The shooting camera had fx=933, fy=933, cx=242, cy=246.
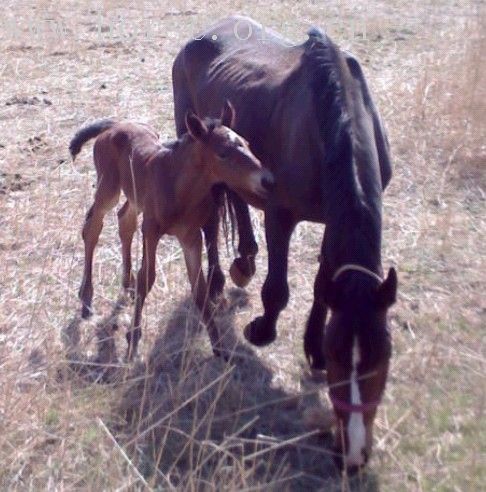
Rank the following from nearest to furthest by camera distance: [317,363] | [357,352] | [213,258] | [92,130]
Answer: [357,352] → [317,363] → [92,130] → [213,258]

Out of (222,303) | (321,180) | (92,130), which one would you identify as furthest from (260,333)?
(92,130)

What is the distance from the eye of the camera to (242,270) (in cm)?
497

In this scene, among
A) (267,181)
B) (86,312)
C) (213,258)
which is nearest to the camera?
(267,181)

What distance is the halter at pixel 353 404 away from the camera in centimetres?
328

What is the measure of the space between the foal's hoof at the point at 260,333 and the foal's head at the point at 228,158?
65 centimetres

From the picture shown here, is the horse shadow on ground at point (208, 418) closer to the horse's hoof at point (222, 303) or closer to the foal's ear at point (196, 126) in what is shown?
the horse's hoof at point (222, 303)

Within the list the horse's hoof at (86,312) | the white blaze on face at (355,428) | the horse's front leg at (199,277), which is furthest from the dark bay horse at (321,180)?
the horse's hoof at (86,312)

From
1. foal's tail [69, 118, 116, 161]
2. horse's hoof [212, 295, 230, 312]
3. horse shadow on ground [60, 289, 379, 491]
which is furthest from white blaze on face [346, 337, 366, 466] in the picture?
foal's tail [69, 118, 116, 161]

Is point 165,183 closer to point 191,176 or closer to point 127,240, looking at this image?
point 191,176

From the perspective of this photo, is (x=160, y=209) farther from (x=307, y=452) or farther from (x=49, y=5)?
(x=49, y=5)

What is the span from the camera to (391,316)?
4.86 metres

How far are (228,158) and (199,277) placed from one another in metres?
0.73

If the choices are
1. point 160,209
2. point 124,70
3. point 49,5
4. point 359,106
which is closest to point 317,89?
point 359,106

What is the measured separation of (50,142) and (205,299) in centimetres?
335
